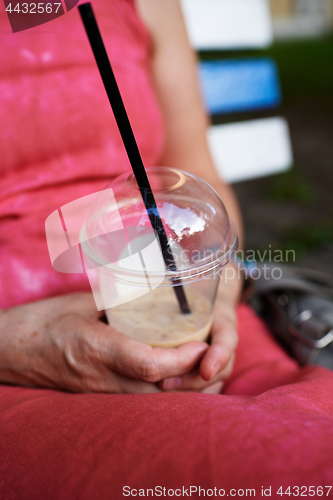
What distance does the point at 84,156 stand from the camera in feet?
2.46

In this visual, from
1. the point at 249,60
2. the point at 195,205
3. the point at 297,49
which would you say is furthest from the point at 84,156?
the point at 297,49

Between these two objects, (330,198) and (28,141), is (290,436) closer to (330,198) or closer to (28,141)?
(28,141)

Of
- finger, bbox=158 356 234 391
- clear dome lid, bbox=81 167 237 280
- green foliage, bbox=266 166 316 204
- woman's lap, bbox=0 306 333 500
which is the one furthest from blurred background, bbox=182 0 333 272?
woman's lap, bbox=0 306 333 500

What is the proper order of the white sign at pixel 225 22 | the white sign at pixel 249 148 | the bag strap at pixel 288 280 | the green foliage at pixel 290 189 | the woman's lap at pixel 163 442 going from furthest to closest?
the green foliage at pixel 290 189 < the white sign at pixel 249 148 < the white sign at pixel 225 22 < the bag strap at pixel 288 280 < the woman's lap at pixel 163 442

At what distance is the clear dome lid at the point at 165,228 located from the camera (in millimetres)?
499

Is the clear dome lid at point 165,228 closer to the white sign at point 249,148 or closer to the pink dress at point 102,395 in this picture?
the pink dress at point 102,395

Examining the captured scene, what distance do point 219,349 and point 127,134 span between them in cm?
32

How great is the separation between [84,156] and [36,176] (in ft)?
0.36

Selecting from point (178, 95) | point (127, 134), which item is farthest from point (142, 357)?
point (178, 95)

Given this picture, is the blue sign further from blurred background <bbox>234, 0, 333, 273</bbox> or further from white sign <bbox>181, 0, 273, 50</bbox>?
blurred background <bbox>234, 0, 333, 273</bbox>

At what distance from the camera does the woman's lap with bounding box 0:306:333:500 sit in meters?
0.33

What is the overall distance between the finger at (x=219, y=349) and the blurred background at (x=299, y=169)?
1.22 meters

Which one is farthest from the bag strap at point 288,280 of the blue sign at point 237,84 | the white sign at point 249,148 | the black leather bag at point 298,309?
the blue sign at point 237,84

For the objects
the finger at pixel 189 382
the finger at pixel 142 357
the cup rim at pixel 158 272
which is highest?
the cup rim at pixel 158 272
